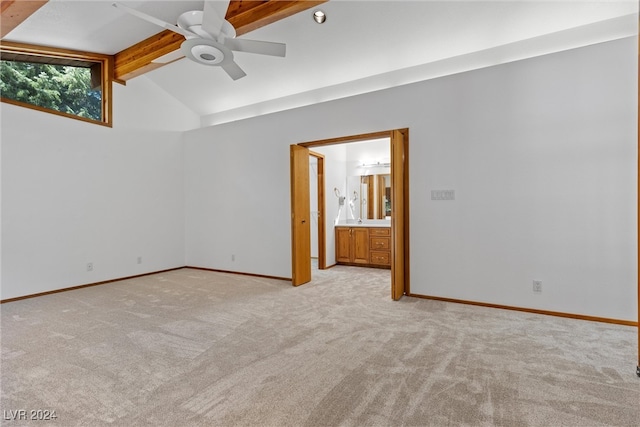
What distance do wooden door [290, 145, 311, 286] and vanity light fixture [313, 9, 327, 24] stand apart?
1.66 metres

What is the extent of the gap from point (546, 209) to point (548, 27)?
2122 millimetres

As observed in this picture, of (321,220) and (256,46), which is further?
(321,220)

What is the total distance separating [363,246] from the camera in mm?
6078

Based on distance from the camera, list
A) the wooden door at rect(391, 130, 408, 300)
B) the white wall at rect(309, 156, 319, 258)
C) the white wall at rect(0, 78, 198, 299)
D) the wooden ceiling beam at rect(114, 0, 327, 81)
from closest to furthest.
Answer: the wooden ceiling beam at rect(114, 0, 327, 81), the wooden door at rect(391, 130, 408, 300), the white wall at rect(0, 78, 198, 299), the white wall at rect(309, 156, 319, 258)

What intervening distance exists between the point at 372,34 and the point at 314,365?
3844 millimetres

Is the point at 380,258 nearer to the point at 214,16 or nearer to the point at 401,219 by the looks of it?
the point at 401,219

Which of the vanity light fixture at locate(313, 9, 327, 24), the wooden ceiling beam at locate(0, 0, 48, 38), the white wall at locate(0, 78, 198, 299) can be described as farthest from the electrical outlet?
the white wall at locate(0, 78, 198, 299)

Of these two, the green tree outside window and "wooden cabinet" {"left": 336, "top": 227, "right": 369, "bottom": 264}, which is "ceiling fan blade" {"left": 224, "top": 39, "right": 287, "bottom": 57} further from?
"wooden cabinet" {"left": 336, "top": 227, "right": 369, "bottom": 264}

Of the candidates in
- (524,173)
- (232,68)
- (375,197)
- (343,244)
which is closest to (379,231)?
(343,244)

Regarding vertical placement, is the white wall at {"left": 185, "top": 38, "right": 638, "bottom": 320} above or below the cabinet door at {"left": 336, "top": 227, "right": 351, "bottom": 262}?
above

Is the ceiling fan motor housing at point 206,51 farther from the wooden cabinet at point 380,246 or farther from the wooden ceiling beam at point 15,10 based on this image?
the wooden cabinet at point 380,246

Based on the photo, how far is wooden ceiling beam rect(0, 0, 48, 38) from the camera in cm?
280

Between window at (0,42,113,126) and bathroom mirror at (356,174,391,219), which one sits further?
bathroom mirror at (356,174,391,219)

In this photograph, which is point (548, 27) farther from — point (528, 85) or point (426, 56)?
point (426, 56)
